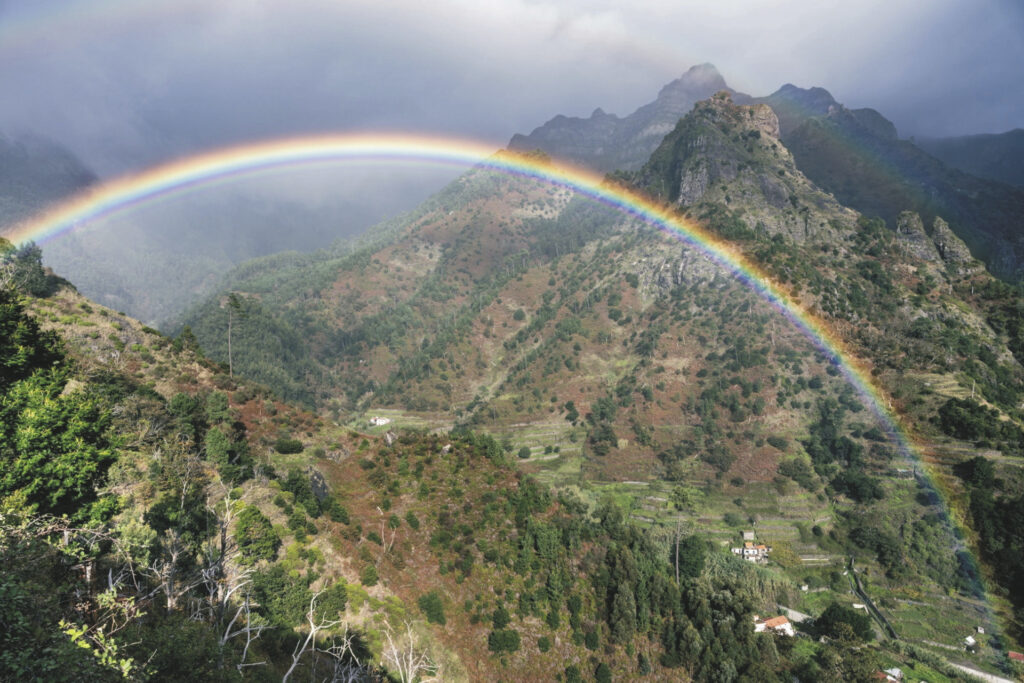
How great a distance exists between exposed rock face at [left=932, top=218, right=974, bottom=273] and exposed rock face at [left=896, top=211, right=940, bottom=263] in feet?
5.26

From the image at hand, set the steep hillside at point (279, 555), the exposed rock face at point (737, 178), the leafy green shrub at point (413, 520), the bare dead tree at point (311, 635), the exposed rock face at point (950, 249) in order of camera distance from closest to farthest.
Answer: the steep hillside at point (279, 555) < the bare dead tree at point (311, 635) < the leafy green shrub at point (413, 520) < the exposed rock face at point (950, 249) < the exposed rock face at point (737, 178)

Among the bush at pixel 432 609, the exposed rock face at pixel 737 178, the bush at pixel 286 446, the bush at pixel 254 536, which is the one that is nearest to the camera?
the bush at pixel 254 536

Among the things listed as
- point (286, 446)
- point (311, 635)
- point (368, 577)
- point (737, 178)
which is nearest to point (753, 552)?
point (368, 577)

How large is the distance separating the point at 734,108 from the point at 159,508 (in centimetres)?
21043

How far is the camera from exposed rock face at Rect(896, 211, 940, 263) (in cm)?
12306

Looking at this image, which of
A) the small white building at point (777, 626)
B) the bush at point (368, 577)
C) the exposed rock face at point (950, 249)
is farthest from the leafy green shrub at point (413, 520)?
the exposed rock face at point (950, 249)

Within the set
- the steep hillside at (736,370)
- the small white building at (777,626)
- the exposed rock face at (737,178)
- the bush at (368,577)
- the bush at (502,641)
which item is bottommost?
the small white building at (777,626)

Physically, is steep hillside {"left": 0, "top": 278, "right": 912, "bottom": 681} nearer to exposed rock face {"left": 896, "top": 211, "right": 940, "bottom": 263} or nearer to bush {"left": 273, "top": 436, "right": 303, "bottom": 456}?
bush {"left": 273, "top": 436, "right": 303, "bottom": 456}

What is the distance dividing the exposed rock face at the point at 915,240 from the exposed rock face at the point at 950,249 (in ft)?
5.26

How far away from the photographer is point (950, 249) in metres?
123

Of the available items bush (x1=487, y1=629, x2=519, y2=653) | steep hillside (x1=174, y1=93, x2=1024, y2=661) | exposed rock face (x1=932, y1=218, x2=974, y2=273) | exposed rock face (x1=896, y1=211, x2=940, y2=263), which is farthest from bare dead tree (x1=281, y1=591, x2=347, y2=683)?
exposed rock face (x1=932, y1=218, x2=974, y2=273)

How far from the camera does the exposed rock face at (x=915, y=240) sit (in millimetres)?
123062

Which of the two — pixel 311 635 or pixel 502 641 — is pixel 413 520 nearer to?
pixel 502 641

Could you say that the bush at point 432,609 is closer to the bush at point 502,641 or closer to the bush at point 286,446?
the bush at point 502,641
